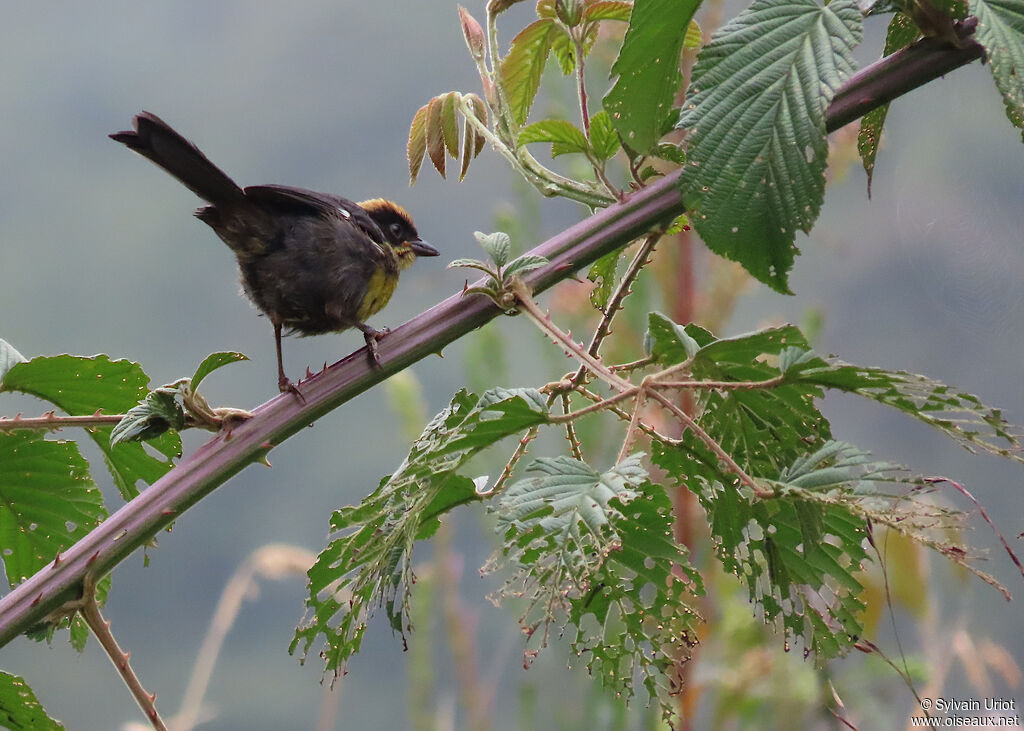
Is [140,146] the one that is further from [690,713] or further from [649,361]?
[690,713]

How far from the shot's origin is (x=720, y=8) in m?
2.57

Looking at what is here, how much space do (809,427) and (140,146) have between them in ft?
2.43

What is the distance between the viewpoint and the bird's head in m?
1.57

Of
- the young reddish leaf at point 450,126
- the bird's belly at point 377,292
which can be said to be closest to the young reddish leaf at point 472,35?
the young reddish leaf at point 450,126

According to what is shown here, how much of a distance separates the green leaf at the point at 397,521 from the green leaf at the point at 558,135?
212mm

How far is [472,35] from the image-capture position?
0.81 metres

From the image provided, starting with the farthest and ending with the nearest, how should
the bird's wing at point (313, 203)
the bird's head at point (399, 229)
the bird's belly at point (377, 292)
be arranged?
the bird's head at point (399, 229)
the bird's belly at point (377, 292)
the bird's wing at point (313, 203)

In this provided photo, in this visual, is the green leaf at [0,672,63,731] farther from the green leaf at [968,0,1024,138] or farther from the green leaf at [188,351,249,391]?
the green leaf at [968,0,1024,138]

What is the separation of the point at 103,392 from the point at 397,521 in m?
0.37

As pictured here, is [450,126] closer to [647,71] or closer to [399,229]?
[647,71]

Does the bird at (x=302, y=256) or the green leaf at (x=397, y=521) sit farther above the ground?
the bird at (x=302, y=256)

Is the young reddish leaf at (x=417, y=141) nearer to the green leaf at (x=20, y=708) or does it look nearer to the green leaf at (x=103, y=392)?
the green leaf at (x=103, y=392)

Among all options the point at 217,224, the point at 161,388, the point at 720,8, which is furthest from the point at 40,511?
the point at 720,8

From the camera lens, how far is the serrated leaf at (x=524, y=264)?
713 millimetres
